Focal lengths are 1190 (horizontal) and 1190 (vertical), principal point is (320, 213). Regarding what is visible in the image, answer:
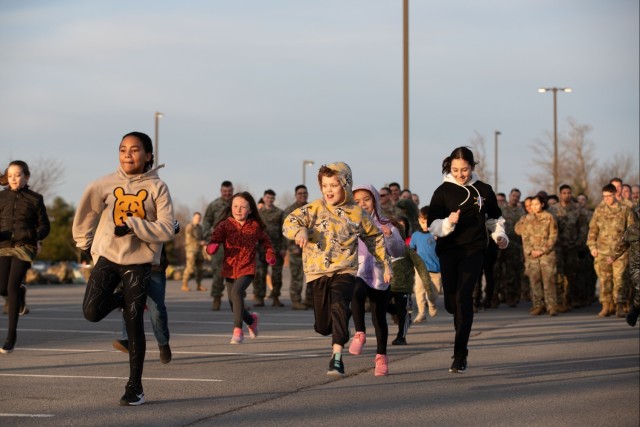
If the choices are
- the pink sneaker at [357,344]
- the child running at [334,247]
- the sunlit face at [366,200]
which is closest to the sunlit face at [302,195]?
the sunlit face at [366,200]

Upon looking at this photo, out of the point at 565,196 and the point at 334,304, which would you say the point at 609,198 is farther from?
the point at 334,304

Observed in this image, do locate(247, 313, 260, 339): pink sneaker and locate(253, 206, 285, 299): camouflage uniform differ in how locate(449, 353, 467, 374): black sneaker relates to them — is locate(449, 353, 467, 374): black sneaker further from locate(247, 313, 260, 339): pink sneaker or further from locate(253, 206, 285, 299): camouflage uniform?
locate(253, 206, 285, 299): camouflage uniform

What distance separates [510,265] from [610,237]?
4541mm

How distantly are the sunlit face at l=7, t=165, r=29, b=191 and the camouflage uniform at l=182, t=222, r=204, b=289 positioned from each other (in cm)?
1684

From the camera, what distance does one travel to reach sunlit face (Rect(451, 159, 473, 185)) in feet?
36.1

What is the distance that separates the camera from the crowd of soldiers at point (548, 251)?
62.6 feet

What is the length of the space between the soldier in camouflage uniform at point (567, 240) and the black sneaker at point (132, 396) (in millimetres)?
14129

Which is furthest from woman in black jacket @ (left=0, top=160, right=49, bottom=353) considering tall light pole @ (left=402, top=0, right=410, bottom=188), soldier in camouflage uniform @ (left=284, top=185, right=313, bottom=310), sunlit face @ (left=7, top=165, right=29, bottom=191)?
tall light pole @ (left=402, top=0, right=410, bottom=188)

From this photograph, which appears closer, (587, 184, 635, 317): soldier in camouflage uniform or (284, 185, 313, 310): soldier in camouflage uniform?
(587, 184, 635, 317): soldier in camouflage uniform

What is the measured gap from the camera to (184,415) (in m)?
7.93

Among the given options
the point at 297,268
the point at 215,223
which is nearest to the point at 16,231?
the point at 215,223

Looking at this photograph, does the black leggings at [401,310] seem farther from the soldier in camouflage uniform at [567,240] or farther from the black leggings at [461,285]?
the soldier in camouflage uniform at [567,240]

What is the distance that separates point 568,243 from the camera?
21875mm

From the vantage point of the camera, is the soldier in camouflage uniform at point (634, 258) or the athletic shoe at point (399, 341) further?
the soldier in camouflage uniform at point (634, 258)
